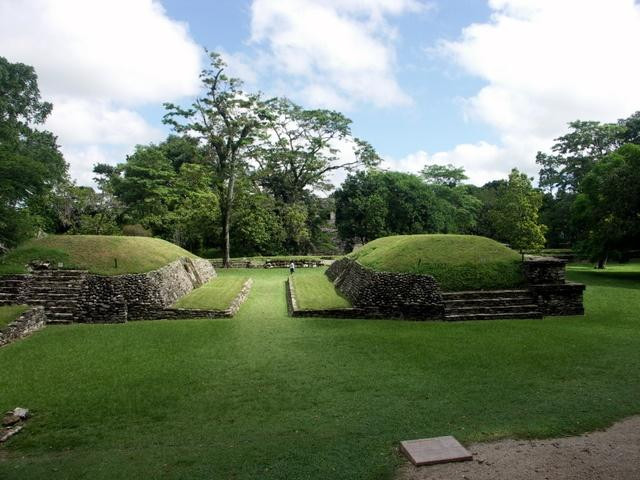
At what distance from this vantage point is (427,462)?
479 cm

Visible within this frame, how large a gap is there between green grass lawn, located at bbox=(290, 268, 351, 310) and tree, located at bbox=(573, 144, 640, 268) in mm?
15323

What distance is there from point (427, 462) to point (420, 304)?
8465 millimetres

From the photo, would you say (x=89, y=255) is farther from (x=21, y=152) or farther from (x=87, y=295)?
(x=21, y=152)

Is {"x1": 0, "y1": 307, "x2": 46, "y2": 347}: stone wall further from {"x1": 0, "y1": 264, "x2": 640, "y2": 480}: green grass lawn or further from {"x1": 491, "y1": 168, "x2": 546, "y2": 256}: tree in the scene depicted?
{"x1": 491, "y1": 168, "x2": 546, "y2": 256}: tree

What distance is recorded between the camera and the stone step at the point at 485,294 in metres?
13.3

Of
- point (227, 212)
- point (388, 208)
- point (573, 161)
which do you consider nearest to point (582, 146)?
point (573, 161)

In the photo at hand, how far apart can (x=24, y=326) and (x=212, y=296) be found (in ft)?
19.0

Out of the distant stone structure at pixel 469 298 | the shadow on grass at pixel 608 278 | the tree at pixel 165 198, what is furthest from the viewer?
the tree at pixel 165 198

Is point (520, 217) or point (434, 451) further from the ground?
point (520, 217)

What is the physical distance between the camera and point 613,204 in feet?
72.9

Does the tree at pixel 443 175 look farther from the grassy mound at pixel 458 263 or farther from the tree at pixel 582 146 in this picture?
the grassy mound at pixel 458 263

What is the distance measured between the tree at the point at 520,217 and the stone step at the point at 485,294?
19.1 meters

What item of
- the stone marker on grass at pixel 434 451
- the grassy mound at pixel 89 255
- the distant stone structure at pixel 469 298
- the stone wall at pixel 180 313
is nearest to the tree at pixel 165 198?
the grassy mound at pixel 89 255

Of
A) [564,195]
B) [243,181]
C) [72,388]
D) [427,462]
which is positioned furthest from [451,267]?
[564,195]
